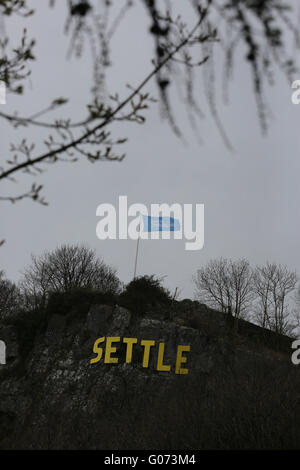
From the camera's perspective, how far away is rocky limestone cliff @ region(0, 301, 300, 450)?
10.3 m

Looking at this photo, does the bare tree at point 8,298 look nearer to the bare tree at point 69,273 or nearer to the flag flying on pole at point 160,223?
the bare tree at point 69,273

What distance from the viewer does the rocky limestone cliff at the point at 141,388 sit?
33.8ft

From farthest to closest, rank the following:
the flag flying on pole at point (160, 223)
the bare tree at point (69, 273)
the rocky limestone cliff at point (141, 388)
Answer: the bare tree at point (69, 273) < the flag flying on pole at point (160, 223) < the rocky limestone cliff at point (141, 388)

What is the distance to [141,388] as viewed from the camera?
19.1 meters

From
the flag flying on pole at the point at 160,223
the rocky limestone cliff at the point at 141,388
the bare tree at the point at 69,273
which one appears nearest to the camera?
the rocky limestone cliff at the point at 141,388

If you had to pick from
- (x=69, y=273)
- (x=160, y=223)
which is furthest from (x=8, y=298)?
(x=160, y=223)

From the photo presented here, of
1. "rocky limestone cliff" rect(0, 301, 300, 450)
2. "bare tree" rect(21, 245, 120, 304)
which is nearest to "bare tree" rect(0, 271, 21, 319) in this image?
"bare tree" rect(21, 245, 120, 304)

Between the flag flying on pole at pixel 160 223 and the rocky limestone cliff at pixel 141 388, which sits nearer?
the rocky limestone cliff at pixel 141 388

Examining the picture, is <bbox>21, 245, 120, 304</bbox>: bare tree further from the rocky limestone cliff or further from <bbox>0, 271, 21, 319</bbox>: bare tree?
the rocky limestone cliff

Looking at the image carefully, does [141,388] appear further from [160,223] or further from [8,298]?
[8,298]

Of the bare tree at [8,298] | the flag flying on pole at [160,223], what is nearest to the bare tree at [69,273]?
the bare tree at [8,298]
